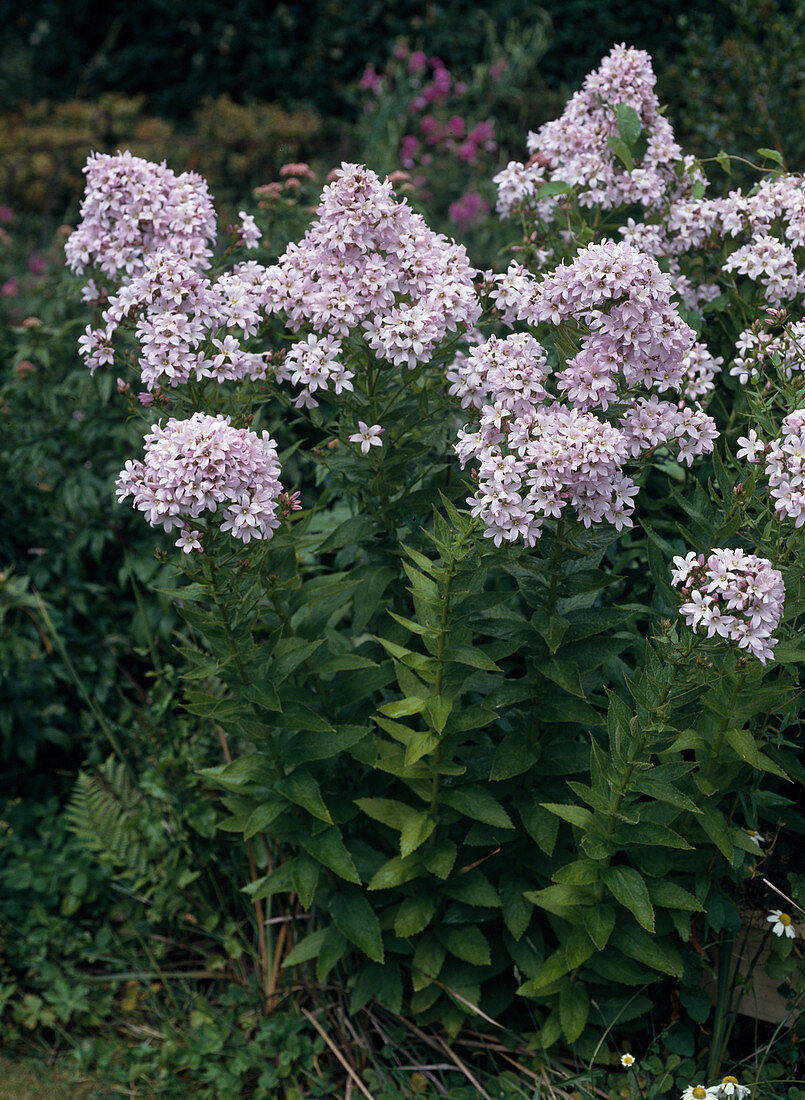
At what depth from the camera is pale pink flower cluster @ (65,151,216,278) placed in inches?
110

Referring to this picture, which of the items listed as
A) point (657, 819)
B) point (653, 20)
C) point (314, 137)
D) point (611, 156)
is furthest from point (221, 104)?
point (657, 819)

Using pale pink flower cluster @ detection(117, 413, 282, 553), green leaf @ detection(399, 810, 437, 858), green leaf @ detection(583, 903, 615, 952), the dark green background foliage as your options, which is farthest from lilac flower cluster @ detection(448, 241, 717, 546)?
the dark green background foliage

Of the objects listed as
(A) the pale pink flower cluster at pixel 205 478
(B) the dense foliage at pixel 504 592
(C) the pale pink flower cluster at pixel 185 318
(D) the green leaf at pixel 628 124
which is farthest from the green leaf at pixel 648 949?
(D) the green leaf at pixel 628 124

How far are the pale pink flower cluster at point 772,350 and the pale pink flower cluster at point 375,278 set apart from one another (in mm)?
707

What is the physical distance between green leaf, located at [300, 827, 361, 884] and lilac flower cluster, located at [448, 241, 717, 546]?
98 cm

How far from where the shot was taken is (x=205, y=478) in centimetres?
221

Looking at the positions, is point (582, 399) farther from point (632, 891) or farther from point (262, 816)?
point (262, 816)

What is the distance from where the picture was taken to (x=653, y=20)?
8922 mm

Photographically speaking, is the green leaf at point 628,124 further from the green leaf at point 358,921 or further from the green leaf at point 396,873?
the green leaf at point 358,921

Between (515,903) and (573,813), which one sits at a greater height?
(573,813)

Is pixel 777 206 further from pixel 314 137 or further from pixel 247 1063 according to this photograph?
pixel 314 137

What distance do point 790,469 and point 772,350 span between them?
51cm

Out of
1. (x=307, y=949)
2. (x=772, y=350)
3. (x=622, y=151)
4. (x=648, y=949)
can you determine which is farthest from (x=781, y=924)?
(x=622, y=151)

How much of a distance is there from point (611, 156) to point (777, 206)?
49 centimetres
